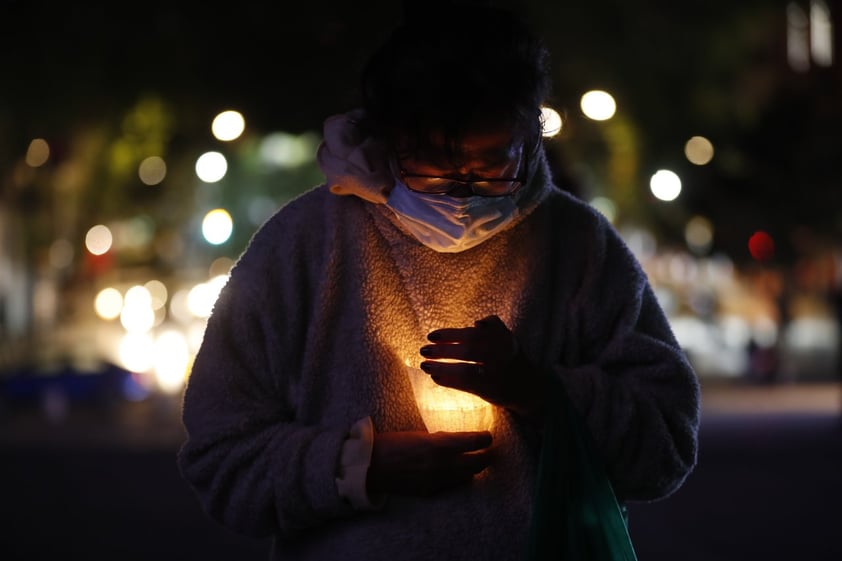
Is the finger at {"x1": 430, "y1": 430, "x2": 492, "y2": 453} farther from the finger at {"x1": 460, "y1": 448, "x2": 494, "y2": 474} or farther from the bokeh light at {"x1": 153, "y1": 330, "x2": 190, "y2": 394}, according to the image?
the bokeh light at {"x1": 153, "y1": 330, "x2": 190, "y2": 394}

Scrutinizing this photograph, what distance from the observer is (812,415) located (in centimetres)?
2047

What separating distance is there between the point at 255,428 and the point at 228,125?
27.1 ft

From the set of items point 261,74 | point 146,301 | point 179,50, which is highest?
point 179,50

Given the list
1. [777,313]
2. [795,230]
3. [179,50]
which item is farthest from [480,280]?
[795,230]

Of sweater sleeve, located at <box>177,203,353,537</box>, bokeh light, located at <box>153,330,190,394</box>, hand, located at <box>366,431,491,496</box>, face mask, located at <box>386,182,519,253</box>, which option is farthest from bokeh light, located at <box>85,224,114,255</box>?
hand, located at <box>366,431,491,496</box>

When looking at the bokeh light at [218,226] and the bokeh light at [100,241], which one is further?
the bokeh light at [100,241]

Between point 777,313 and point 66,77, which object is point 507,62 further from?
point 777,313

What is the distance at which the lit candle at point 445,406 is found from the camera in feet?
7.45

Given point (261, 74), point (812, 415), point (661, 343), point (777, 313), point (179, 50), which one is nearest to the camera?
point (661, 343)

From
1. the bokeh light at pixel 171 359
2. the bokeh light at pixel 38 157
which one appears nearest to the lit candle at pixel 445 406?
the bokeh light at pixel 171 359

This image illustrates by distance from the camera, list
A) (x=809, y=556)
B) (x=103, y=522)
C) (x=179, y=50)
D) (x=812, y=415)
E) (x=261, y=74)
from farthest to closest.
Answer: (x=812, y=415), (x=179, y=50), (x=103, y=522), (x=261, y=74), (x=809, y=556)

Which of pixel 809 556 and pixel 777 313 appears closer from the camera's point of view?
pixel 809 556

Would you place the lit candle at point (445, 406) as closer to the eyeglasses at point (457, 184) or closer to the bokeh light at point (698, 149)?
the eyeglasses at point (457, 184)

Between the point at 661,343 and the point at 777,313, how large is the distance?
984 inches
